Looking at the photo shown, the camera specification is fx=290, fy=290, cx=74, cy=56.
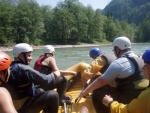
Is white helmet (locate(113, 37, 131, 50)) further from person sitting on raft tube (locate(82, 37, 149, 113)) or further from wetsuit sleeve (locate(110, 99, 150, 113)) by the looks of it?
wetsuit sleeve (locate(110, 99, 150, 113))

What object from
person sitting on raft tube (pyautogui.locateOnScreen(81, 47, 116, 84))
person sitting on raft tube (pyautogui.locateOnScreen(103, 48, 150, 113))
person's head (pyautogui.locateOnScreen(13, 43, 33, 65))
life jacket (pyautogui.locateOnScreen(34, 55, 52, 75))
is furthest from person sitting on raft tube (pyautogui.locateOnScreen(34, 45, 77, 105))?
person sitting on raft tube (pyautogui.locateOnScreen(103, 48, 150, 113))

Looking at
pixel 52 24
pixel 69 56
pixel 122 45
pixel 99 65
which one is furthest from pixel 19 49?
pixel 52 24

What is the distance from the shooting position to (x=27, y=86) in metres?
3.92

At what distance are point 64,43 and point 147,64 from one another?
72.7m

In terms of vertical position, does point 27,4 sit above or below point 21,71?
above

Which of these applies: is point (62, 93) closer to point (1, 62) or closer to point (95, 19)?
point (1, 62)

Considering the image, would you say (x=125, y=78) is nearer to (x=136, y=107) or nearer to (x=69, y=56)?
(x=136, y=107)

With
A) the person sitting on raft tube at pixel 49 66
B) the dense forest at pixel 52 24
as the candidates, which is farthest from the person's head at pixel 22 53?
the dense forest at pixel 52 24

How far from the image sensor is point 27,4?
75.8 meters

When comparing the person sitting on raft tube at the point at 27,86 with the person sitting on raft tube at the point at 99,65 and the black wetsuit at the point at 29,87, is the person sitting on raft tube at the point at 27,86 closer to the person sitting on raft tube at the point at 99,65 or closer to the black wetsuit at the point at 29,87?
the black wetsuit at the point at 29,87

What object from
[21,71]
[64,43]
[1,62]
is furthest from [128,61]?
[64,43]

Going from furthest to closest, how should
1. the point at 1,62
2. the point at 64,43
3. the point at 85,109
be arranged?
the point at 64,43 → the point at 85,109 → the point at 1,62

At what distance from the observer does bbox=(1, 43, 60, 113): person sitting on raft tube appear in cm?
375

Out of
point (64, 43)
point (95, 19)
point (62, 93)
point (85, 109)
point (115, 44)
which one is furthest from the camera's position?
point (95, 19)
